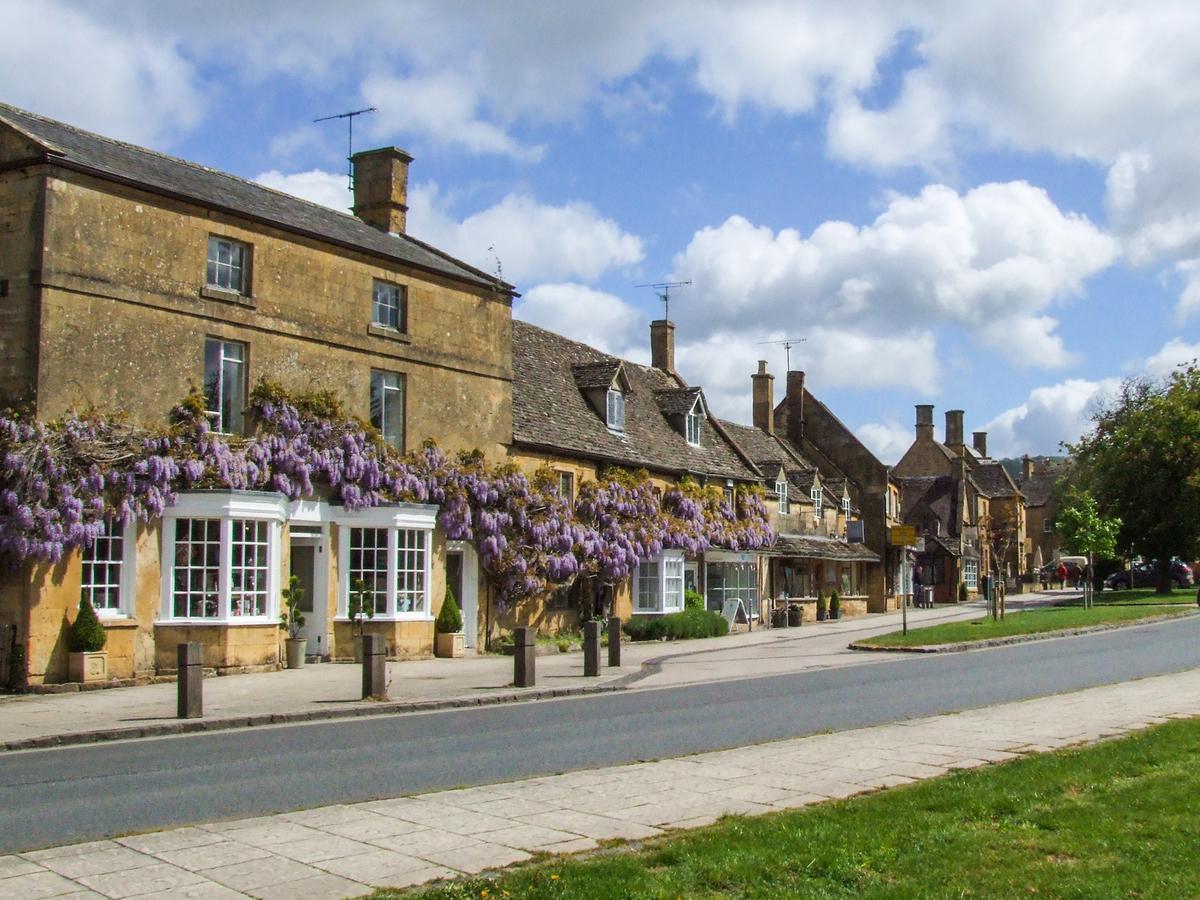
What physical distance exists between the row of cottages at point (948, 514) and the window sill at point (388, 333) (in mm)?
42958

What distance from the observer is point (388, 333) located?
27.8 m

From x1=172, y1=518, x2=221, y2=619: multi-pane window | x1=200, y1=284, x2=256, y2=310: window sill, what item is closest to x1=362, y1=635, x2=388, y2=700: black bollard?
x1=172, y1=518, x2=221, y2=619: multi-pane window

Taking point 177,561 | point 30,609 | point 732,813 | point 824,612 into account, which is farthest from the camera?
point 824,612

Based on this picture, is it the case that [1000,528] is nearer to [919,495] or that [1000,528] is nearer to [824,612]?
[919,495]

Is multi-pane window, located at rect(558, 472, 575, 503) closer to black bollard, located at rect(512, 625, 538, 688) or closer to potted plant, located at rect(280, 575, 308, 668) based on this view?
potted plant, located at rect(280, 575, 308, 668)

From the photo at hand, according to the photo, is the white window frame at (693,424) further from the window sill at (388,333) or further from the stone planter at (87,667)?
the stone planter at (87,667)

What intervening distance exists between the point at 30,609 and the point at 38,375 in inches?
152

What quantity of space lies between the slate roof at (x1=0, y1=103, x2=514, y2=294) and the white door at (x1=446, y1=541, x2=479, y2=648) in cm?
659

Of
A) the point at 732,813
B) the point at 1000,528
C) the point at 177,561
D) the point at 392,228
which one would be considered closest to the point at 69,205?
the point at 177,561

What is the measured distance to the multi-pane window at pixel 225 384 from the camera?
24016mm

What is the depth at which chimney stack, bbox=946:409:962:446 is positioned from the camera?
84188 millimetres

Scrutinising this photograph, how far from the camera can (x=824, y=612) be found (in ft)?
164

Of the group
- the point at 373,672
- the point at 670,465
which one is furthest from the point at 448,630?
the point at 670,465

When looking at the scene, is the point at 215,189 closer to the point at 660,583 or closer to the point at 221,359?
the point at 221,359
